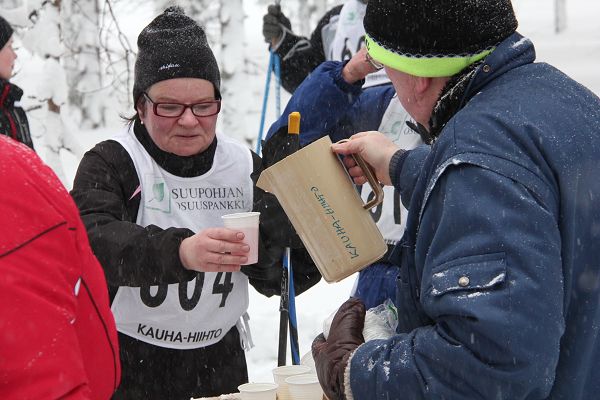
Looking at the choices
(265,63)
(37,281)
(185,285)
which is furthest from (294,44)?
(265,63)

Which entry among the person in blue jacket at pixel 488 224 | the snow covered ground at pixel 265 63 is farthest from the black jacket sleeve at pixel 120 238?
the snow covered ground at pixel 265 63

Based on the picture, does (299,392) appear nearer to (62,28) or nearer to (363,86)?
(363,86)

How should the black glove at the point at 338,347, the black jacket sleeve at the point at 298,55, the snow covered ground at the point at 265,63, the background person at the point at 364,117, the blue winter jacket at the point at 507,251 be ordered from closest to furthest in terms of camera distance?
the blue winter jacket at the point at 507,251 < the black glove at the point at 338,347 < the background person at the point at 364,117 < the snow covered ground at the point at 265,63 < the black jacket sleeve at the point at 298,55

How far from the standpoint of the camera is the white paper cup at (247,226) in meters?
2.67

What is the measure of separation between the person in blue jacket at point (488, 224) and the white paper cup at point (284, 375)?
2.77 feet

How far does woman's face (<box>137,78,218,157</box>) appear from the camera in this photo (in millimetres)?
3090

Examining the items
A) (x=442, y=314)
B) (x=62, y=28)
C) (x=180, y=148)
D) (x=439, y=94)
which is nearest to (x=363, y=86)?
(x=180, y=148)

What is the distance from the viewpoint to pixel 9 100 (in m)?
6.31

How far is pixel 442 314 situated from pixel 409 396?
0.60 feet

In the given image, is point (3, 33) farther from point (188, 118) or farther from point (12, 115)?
point (188, 118)

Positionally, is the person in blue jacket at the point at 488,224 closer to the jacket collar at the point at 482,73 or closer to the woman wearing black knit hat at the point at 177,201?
the jacket collar at the point at 482,73

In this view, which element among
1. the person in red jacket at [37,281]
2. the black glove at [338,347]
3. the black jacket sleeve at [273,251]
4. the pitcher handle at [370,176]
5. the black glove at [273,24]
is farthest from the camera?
the black glove at [273,24]

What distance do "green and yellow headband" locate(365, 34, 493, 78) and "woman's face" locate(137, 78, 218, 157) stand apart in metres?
1.38

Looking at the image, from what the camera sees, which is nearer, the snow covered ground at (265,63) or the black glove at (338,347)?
the black glove at (338,347)
